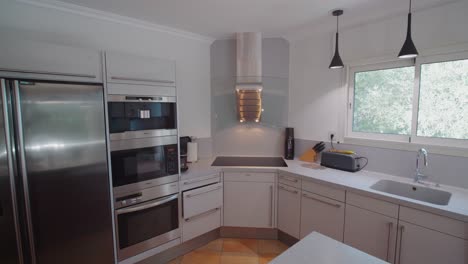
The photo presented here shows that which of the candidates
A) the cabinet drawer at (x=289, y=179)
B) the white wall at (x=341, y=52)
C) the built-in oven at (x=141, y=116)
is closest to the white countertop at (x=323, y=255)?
the cabinet drawer at (x=289, y=179)

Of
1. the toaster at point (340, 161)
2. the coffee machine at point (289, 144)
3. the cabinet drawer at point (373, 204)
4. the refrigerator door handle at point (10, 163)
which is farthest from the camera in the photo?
the coffee machine at point (289, 144)

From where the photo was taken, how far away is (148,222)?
2.06 metres

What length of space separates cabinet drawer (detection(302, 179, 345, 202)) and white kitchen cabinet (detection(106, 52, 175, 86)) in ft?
5.39

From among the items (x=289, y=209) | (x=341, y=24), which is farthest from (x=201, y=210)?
(x=341, y=24)

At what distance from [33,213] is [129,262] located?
0.88 metres

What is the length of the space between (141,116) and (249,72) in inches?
56.2

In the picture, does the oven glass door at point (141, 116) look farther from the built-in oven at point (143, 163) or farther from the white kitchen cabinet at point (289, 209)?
the white kitchen cabinet at point (289, 209)

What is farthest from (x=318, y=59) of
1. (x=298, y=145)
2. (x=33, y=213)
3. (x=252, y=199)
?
(x=33, y=213)

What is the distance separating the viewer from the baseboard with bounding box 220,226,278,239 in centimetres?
264

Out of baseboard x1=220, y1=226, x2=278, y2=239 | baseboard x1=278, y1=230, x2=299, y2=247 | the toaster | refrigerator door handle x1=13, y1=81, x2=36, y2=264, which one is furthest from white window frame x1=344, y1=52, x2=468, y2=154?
refrigerator door handle x1=13, y1=81, x2=36, y2=264

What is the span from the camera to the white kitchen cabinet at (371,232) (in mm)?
1679

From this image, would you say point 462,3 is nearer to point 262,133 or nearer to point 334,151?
point 334,151

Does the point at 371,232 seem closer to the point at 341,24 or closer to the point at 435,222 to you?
the point at 435,222

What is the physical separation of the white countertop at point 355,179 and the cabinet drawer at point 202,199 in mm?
164
